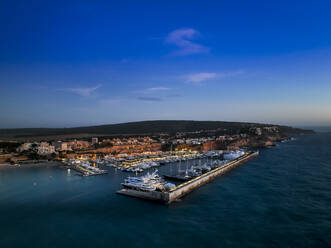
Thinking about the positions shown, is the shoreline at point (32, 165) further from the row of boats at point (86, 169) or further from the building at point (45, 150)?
the building at point (45, 150)

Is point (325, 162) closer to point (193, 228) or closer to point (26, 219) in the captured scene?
point (193, 228)

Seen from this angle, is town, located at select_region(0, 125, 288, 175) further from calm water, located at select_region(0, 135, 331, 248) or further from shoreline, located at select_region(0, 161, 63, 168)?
calm water, located at select_region(0, 135, 331, 248)

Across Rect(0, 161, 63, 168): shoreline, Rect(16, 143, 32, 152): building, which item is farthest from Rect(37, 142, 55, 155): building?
Rect(0, 161, 63, 168): shoreline

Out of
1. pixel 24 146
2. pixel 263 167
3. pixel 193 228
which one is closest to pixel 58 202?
pixel 193 228

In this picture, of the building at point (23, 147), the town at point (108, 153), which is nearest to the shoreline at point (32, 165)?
the town at point (108, 153)

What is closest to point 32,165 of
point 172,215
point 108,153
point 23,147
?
point 23,147

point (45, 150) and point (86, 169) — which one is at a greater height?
point (45, 150)

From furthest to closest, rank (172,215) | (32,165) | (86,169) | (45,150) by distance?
(45,150), (32,165), (86,169), (172,215)

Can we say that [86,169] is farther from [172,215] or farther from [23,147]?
[23,147]
